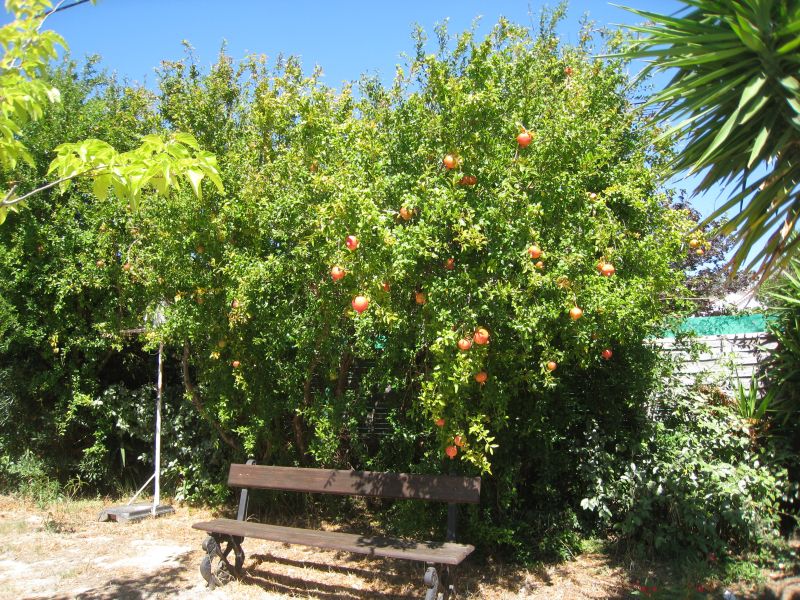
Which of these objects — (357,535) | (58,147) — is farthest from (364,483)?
(58,147)

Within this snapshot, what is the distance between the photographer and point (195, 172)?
277 cm

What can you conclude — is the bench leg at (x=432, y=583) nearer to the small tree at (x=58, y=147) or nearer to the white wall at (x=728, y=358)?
the small tree at (x=58, y=147)

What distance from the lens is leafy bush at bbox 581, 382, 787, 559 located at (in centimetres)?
505

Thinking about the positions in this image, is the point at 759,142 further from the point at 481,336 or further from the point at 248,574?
the point at 248,574

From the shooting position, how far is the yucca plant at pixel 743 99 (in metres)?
3.22

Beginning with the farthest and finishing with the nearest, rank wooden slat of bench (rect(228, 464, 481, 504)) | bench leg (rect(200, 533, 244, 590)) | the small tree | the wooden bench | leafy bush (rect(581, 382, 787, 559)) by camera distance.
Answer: leafy bush (rect(581, 382, 787, 559)) < bench leg (rect(200, 533, 244, 590)) < wooden slat of bench (rect(228, 464, 481, 504)) < the wooden bench < the small tree

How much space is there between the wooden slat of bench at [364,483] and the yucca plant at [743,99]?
2.36m

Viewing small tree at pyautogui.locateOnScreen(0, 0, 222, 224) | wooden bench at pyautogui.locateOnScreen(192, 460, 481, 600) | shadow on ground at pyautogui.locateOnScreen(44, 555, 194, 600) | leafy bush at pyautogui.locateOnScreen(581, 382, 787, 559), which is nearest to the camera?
small tree at pyautogui.locateOnScreen(0, 0, 222, 224)

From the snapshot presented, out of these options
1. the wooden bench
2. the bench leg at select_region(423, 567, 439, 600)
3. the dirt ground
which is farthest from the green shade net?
the bench leg at select_region(423, 567, 439, 600)

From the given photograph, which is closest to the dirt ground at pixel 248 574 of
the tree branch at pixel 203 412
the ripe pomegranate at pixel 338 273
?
the tree branch at pixel 203 412

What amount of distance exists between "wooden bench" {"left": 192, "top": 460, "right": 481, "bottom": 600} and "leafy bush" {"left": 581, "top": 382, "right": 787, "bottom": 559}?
1507 millimetres

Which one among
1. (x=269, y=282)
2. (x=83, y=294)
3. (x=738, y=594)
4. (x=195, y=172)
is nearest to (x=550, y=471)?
(x=738, y=594)

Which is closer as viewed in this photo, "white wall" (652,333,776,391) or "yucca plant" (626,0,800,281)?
"yucca plant" (626,0,800,281)

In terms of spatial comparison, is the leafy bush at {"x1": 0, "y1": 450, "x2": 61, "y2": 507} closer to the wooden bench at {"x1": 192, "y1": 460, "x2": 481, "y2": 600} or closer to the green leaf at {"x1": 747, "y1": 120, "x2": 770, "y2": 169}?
the wooden bench at {"x1": 192, "y1": 460, "x2": 481, "y2": 600}
